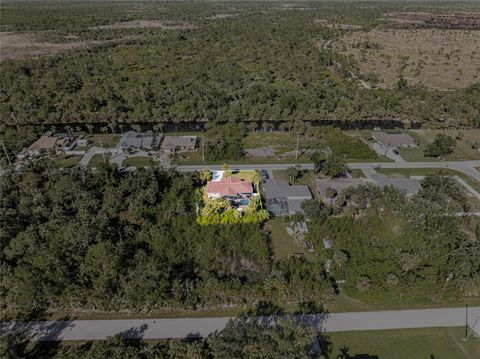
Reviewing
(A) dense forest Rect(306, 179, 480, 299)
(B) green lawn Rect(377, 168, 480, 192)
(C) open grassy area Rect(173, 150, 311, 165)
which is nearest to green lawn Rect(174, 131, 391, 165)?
(C) open grassy area Rect(173, 150, 311, 165)

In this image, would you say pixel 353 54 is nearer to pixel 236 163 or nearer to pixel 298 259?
pixel 236 163

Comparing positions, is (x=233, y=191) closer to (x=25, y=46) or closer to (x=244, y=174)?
(x=244, y=174)

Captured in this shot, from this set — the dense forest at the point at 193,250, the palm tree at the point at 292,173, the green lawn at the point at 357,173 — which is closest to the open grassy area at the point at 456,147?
the green lawn at the point at 357,173

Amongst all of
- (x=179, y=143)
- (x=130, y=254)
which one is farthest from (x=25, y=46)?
(x=130, y=254)

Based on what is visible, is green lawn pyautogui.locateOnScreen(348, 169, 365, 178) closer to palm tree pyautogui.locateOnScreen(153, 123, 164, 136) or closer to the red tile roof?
the red tile roof

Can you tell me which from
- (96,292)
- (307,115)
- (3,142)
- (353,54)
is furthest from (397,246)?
(353,54)
